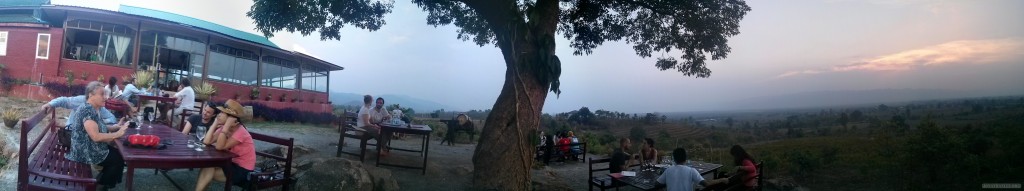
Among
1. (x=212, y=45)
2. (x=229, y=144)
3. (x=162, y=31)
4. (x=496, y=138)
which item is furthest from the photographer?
(x=212, y=45)

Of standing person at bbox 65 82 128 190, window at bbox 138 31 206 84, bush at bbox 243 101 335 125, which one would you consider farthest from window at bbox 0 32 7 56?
standing person at bbox 65 82 128 190

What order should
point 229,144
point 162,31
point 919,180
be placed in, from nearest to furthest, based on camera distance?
point 229,144 → point 919,180 → point 162,31

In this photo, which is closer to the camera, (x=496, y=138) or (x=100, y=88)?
(x=100, y=88)

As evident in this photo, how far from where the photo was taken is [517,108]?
225 inches

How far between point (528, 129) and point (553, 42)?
109 centimetres

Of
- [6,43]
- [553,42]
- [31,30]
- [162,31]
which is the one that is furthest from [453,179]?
[6,43]

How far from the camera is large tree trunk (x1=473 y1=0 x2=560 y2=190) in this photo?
18.6ft

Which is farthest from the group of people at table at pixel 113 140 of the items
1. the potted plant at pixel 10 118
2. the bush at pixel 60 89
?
the bush at pixel 60 89

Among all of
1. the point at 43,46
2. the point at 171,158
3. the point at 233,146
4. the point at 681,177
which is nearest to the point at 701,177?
the point at 681,177

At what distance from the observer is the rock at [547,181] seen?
274 inches

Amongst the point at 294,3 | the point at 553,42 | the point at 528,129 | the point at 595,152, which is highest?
the point at 294,3

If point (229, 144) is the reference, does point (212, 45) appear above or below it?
above

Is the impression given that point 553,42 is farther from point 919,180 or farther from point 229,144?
point 919,180

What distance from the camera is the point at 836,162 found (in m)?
11.1
